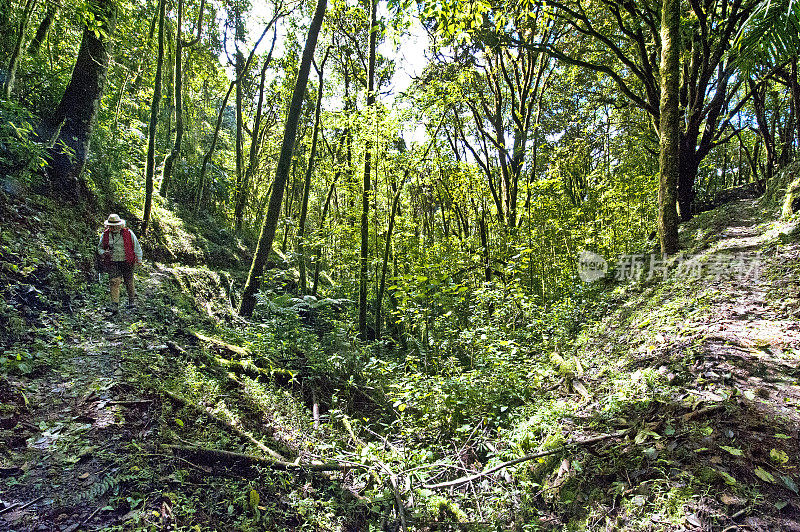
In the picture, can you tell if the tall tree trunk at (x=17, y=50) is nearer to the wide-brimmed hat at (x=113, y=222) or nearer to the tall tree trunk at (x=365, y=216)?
the wide-brimmed hat at (x=113, y=222)

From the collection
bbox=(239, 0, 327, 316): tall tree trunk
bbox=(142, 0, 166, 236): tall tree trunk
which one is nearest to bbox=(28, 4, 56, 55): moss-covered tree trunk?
bbox=(142, 0, 166, 236): tall tree trunk

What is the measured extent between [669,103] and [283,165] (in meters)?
7.21

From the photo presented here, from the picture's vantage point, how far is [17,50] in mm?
7367

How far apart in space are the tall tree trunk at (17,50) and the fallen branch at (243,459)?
7.72 m

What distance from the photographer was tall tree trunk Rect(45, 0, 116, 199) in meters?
7.93

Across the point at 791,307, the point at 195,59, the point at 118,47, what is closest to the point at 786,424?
the point at 791,307

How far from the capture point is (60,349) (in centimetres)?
498

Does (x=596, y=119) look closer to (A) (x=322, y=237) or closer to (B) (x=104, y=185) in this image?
(A) (x=322, y=237)

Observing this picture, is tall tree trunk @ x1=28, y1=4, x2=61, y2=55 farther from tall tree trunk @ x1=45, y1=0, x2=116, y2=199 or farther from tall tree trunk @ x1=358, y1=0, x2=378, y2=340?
tall tree trunk @ x1=358, y1=0, x2=378, y2=340

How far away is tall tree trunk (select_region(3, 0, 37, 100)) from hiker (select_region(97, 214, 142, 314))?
10.4 ft

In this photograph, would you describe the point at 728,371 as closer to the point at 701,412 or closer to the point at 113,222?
the point at 701,412

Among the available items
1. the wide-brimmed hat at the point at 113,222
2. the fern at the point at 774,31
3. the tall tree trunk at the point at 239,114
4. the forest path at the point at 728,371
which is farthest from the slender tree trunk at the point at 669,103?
the tall tree trunk at the point at 239,114

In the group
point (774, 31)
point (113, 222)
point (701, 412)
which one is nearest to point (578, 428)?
point (701, 412)

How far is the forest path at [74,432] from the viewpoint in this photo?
2822mm
